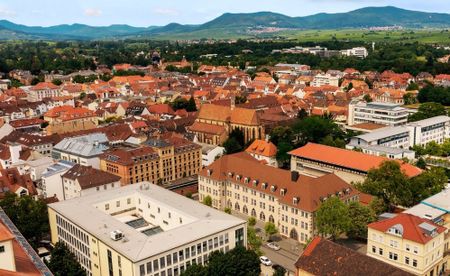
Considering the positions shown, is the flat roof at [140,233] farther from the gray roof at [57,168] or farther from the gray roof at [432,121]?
the gray roof at [432,121]

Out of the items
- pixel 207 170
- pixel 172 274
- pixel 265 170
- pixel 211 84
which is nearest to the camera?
pixel 172 274

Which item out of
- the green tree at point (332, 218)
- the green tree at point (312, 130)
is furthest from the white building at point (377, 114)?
the green tree at point (332, 218)

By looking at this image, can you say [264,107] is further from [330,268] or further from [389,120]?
[330,268]

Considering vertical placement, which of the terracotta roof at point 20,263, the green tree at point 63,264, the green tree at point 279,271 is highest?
the terracotta roof at point 20,263

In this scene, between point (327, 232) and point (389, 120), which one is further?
point (389, 120)

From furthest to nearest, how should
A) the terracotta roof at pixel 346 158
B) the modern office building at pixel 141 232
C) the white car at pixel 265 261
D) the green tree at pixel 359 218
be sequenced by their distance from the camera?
the terracotta roof at pixel 346 158 < the green tree at pixel 359 218 < the white car at pixel 265 261 < the modern office building at pixel 141 232

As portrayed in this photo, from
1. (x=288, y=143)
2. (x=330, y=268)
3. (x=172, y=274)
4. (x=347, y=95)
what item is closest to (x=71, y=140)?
(x=288, y=143)

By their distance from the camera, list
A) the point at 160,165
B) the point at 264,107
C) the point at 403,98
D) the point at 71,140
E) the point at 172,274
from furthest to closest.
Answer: the point at 403,98 → the point at 264,107 → the point at 71,140 → the point at 160,165 → the point at 172,274

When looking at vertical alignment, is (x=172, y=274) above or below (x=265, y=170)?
below
